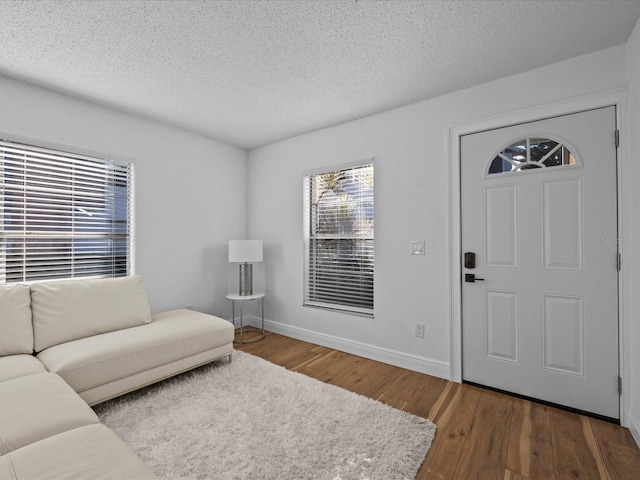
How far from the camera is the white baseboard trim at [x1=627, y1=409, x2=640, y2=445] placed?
1.82 m

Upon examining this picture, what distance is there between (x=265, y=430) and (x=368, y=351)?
1506 millimetres

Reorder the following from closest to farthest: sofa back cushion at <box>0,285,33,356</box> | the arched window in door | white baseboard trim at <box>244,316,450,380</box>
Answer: sofa back cushion at <box>0,285,33,356</box>, the arched window in door, white baseboard trim at <box>244,316,450,380</box>

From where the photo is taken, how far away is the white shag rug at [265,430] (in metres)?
1.60

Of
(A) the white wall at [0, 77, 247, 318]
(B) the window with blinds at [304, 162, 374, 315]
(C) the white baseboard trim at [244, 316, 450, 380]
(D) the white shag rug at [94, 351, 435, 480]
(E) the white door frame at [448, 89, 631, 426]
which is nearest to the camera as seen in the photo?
(D) the white shag rug at [94, 351, 435, 480]

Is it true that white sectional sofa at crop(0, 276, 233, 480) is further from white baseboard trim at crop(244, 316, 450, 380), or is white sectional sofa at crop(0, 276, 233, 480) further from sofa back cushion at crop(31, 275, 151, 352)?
white baseboard trim at crop(244, 316, 450, 380)

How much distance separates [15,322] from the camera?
7.04 feet

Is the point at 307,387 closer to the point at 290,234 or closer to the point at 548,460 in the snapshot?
the point at 548,460

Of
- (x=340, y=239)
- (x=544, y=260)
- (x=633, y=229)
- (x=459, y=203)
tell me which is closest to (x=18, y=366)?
(x=340, y=239)

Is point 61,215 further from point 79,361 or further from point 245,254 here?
point 245,254

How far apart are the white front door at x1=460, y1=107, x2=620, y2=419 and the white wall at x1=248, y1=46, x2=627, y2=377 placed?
0.63 feet

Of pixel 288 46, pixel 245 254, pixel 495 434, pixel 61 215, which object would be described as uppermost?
pixel 288 46

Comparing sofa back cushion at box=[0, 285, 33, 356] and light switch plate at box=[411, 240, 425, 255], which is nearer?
sofa back cushion at box=[0, 285, 33, 356]

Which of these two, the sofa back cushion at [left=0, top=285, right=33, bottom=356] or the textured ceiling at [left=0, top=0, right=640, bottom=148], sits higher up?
the textured ceiling at [left=0, top=0, right=640, bottom=148]

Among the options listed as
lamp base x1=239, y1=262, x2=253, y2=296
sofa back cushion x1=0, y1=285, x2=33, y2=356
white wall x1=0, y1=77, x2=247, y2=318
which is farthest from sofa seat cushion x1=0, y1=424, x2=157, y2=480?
lamp base x1=239, y1=262, x2=253, y2=296
